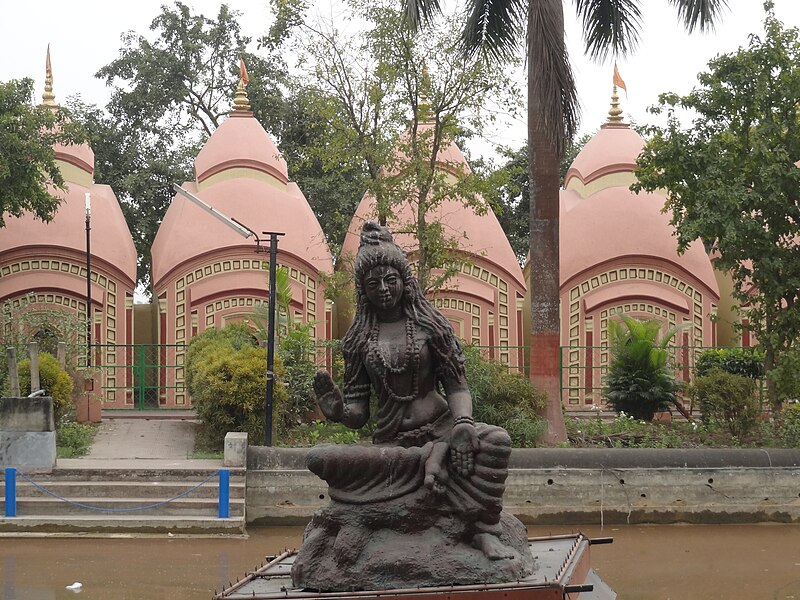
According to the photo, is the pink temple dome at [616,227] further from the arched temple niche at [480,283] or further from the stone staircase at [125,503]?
the stone staircase at [125,503]

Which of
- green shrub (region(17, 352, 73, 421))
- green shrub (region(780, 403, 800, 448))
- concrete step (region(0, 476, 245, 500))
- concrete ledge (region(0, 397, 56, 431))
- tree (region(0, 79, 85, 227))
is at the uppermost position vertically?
tree (region(0, 79, 85, 227))

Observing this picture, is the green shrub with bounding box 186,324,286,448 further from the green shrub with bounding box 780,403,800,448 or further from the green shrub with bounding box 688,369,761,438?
the green shrub with bounding box 780,403,800,448

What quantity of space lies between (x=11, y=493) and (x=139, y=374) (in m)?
7.26

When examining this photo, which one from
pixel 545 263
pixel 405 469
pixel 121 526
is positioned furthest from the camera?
pixel 545 263

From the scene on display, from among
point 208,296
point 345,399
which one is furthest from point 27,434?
point 345,399

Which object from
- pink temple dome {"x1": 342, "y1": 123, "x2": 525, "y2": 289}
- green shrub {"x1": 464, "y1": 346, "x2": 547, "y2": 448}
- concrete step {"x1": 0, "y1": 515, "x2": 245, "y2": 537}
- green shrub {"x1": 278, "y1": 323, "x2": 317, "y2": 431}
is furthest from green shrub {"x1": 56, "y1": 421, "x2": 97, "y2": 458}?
pink temple dome {"x1": 342, "y1": 123, "x2": 525, "y2": 289}

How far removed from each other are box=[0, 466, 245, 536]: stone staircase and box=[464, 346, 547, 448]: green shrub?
10.9 feet

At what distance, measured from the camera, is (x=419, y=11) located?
1496cm

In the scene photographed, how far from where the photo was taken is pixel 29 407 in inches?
559

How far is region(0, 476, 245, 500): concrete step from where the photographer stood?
13711mm

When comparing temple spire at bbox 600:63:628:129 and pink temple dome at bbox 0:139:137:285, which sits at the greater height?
temple spire at bbox 600:63:628:129

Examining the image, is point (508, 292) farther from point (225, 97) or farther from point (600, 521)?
point (225, 97)

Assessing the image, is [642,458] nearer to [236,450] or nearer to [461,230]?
[236,450]

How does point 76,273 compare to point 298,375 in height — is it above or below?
above
